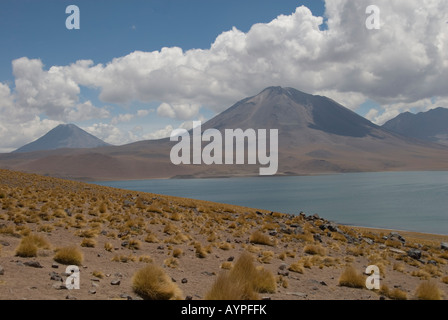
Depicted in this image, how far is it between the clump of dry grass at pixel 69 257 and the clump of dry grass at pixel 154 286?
9.37 feet

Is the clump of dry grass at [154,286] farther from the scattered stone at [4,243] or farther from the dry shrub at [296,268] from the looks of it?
the dry shrub at [296,268]

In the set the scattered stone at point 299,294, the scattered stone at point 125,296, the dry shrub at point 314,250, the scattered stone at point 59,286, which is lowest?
the dry shrub at point 314,250

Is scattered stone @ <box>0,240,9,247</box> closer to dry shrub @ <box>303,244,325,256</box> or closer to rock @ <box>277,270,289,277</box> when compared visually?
rock @ <box>277,270,289,277</box>

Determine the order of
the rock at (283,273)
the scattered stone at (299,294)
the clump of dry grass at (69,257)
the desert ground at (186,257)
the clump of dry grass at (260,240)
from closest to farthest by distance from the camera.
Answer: the desert ground at (186,257)
the scattered stone at (299,294)
the clump of dry grass at (69,257)
the rock at (283,273)
the clump of dry grass at (260,240)

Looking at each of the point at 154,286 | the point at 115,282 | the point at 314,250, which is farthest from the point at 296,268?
the point at 115,282

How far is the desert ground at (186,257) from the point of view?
315 inches

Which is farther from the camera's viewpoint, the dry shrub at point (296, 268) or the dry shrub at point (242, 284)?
the dry shrub at point (296, 268)

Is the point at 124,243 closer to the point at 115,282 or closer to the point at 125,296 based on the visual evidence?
the point at 115,282

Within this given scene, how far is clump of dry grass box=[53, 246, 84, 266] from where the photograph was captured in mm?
9820

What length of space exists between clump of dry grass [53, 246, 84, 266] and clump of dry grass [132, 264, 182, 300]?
286cm

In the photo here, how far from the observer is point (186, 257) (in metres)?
13.3

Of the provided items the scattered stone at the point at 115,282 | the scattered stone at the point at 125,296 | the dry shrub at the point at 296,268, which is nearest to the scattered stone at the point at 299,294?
the dry shrub at the point at 296,268

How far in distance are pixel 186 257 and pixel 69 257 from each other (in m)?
4.64
